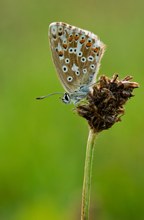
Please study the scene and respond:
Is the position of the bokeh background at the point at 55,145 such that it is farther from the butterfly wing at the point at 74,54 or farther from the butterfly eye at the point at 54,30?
the butterfly eye at the point at 54,30

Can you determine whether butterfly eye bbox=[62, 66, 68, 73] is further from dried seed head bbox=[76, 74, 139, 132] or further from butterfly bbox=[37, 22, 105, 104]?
dried seed head bbox=[76, 74, 139, 132]

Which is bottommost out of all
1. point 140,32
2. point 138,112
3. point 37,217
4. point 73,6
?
point 37,217

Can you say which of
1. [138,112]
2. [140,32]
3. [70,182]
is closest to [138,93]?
[138,112]

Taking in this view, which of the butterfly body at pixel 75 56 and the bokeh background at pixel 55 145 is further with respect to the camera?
the bokeh background at pixel 55 145

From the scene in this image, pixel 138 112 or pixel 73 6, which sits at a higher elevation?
pixel 73 6

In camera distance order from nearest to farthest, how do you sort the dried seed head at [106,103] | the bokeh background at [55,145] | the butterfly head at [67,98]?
the dried seed head at [106,103], the butterfly head at [67,98], the bokeh background at [55,145]

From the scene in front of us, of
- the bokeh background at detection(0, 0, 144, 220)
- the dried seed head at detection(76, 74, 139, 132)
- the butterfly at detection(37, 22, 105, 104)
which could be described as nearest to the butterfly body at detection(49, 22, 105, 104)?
the butterfly at detection(37, 22, 105, 104)

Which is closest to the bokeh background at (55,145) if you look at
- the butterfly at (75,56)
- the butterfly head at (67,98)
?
the butterfly head at (67,98)

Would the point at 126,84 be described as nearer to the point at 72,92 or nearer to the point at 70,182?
the point at 72,92

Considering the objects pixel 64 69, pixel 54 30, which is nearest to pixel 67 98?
pixel 64 69
